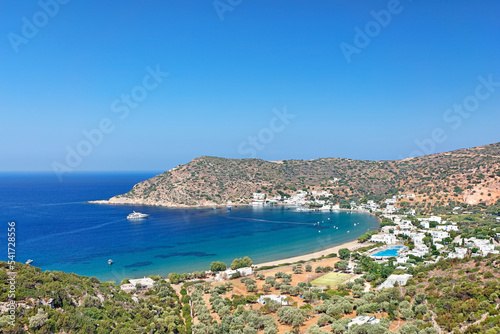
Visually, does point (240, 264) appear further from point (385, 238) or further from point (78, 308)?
point (385, 238)

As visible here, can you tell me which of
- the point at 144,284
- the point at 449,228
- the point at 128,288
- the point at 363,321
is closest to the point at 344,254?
the point at 363,321

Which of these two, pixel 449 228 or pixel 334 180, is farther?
pixel 334 180

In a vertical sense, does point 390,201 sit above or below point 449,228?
above

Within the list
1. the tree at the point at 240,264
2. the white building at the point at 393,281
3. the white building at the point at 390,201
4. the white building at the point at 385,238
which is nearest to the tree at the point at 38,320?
the tree at the point at 240,264

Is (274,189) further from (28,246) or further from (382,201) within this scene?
(28,246)

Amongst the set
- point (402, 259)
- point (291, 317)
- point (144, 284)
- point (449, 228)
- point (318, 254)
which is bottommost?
point (291, 317)

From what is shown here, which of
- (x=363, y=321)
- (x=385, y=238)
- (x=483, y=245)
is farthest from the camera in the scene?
(x=385, y=238)
